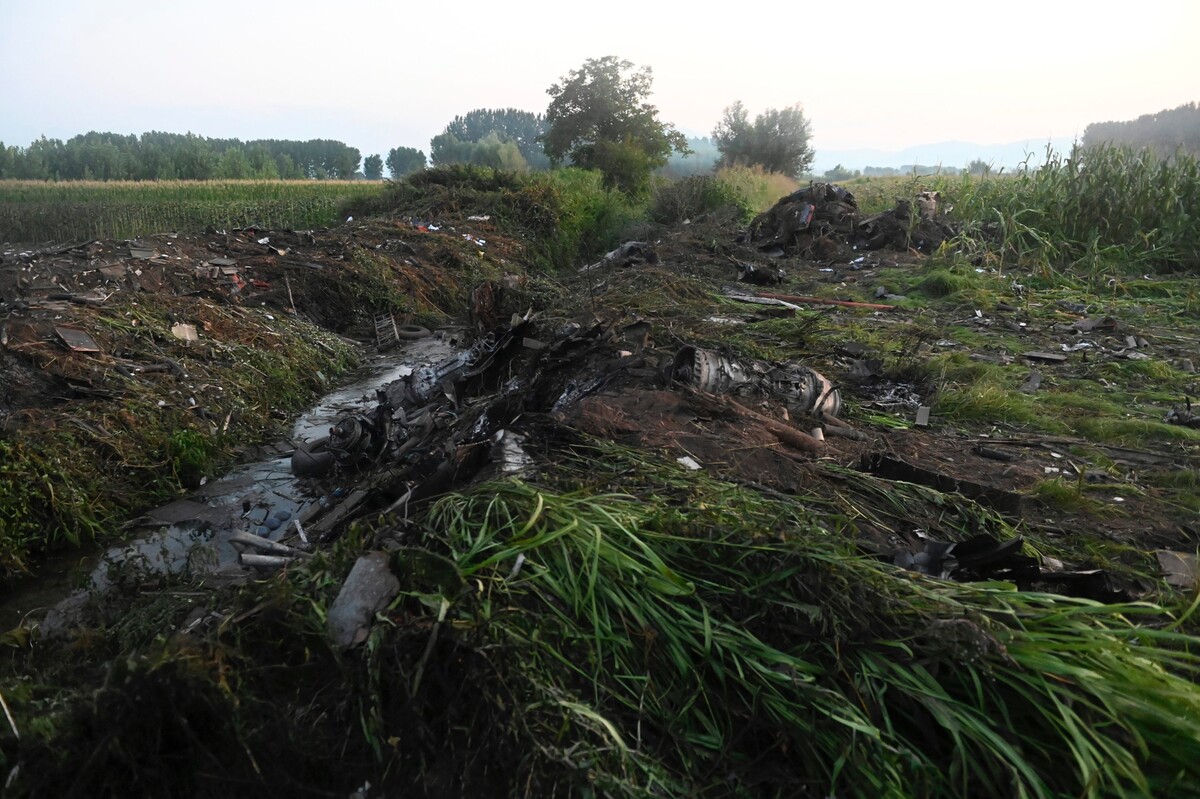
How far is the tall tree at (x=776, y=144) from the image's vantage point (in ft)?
124

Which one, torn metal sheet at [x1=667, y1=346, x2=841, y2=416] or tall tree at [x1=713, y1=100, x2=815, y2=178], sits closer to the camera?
torn metal sheet at [x1=667, y1=346, x2=841, y2=416]

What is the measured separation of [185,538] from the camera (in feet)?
15.9

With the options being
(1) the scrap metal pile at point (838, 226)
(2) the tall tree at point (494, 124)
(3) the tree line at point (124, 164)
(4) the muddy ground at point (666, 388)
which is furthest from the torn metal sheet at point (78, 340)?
(2) the tall tree at point (494, 124)

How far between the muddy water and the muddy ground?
16cm

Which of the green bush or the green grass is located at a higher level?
the green bush

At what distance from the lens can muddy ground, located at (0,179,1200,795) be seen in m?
3.36

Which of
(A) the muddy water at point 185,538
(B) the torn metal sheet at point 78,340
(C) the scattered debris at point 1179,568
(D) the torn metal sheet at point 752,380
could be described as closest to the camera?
(C) the scattered debris at point 1179,568

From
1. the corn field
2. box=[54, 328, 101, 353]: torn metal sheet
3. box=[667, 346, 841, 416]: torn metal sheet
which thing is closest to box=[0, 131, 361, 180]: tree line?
the corn field

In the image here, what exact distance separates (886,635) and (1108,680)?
56 centimetres

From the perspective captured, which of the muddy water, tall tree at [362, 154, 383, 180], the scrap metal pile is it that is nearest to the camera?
the muddy water

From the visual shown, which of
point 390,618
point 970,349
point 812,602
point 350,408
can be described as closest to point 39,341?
point 350,408

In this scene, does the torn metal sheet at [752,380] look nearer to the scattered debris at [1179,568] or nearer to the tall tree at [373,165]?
the scattered debris at [1179,568]

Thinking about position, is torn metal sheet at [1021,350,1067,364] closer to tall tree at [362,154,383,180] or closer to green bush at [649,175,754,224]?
green bush at [649,175,754,224]

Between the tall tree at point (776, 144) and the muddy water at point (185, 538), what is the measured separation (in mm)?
35268
